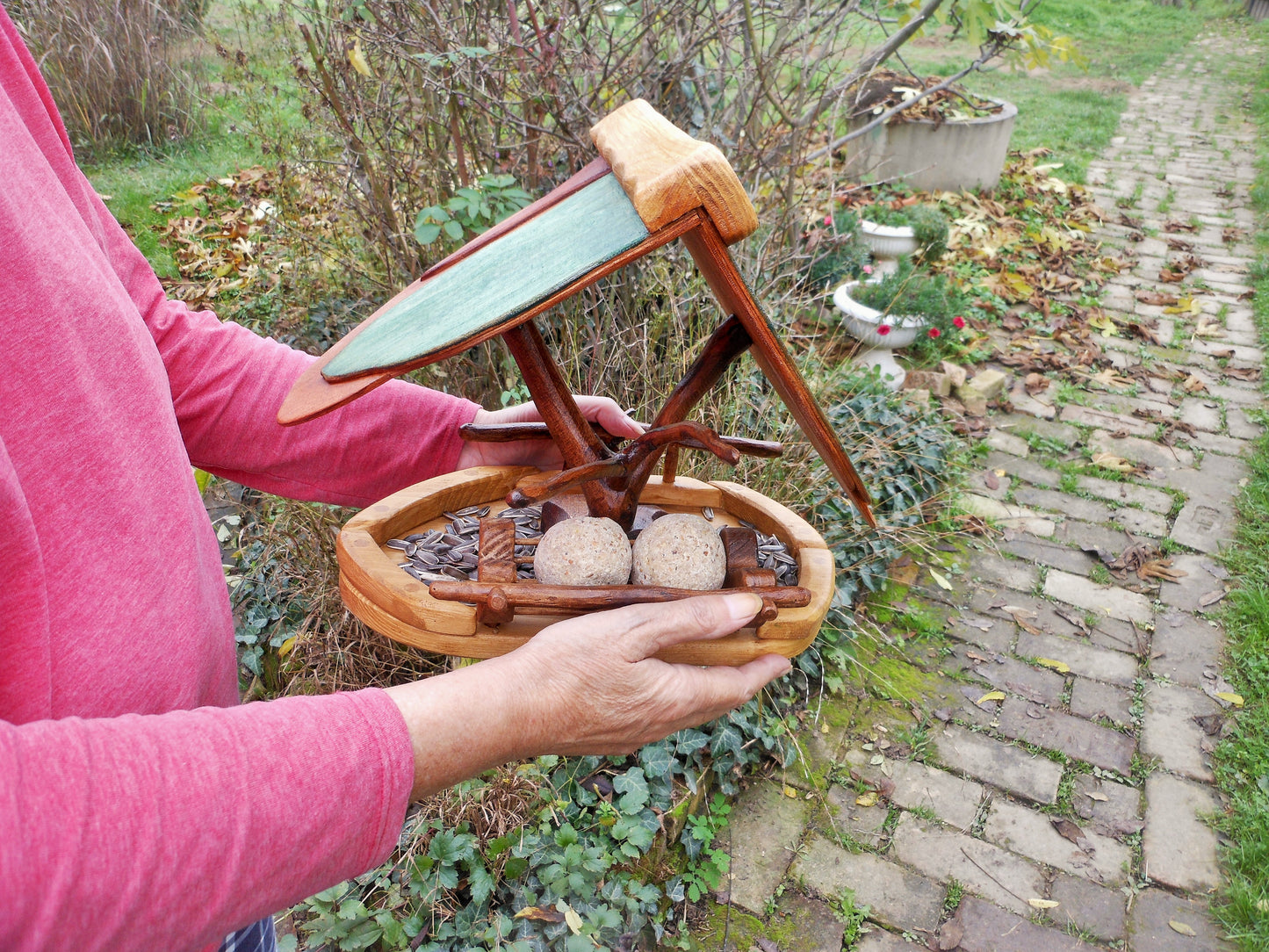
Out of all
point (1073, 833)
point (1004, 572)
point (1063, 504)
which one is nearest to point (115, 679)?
point (1073, 833)

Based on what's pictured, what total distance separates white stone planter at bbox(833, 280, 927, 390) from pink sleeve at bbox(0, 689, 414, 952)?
3.88m

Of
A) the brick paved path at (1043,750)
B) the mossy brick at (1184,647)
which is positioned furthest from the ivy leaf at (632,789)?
the mossy brick at (1184,647)

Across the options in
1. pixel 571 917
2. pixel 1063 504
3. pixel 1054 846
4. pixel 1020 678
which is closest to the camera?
pixel 571 917

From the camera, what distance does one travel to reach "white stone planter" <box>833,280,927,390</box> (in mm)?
4422

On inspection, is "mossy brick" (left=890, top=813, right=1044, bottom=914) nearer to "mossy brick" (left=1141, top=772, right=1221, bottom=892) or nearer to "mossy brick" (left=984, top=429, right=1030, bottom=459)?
"mossy brick" (left=1141, top=772, right=1221, bottom=892)

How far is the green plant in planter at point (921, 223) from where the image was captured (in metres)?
5.22

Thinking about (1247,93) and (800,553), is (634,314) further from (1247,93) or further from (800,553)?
(1247,93)

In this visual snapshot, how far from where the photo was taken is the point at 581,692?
1074mm

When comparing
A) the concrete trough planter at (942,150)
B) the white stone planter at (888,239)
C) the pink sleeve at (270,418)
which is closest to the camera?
the pink sleeve at (270,418)

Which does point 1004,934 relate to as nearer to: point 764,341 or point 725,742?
point 725,742

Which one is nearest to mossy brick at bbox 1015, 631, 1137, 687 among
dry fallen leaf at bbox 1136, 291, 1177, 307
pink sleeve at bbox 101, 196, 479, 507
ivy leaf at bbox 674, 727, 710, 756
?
ivy leaf at bbox 674, 727, 710, 756

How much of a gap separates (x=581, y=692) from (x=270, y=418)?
683 mm

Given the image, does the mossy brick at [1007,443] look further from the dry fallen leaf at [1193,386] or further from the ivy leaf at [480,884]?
the ivy leaf at [480,884]

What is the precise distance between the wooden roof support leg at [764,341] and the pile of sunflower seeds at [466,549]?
24 centimetres
